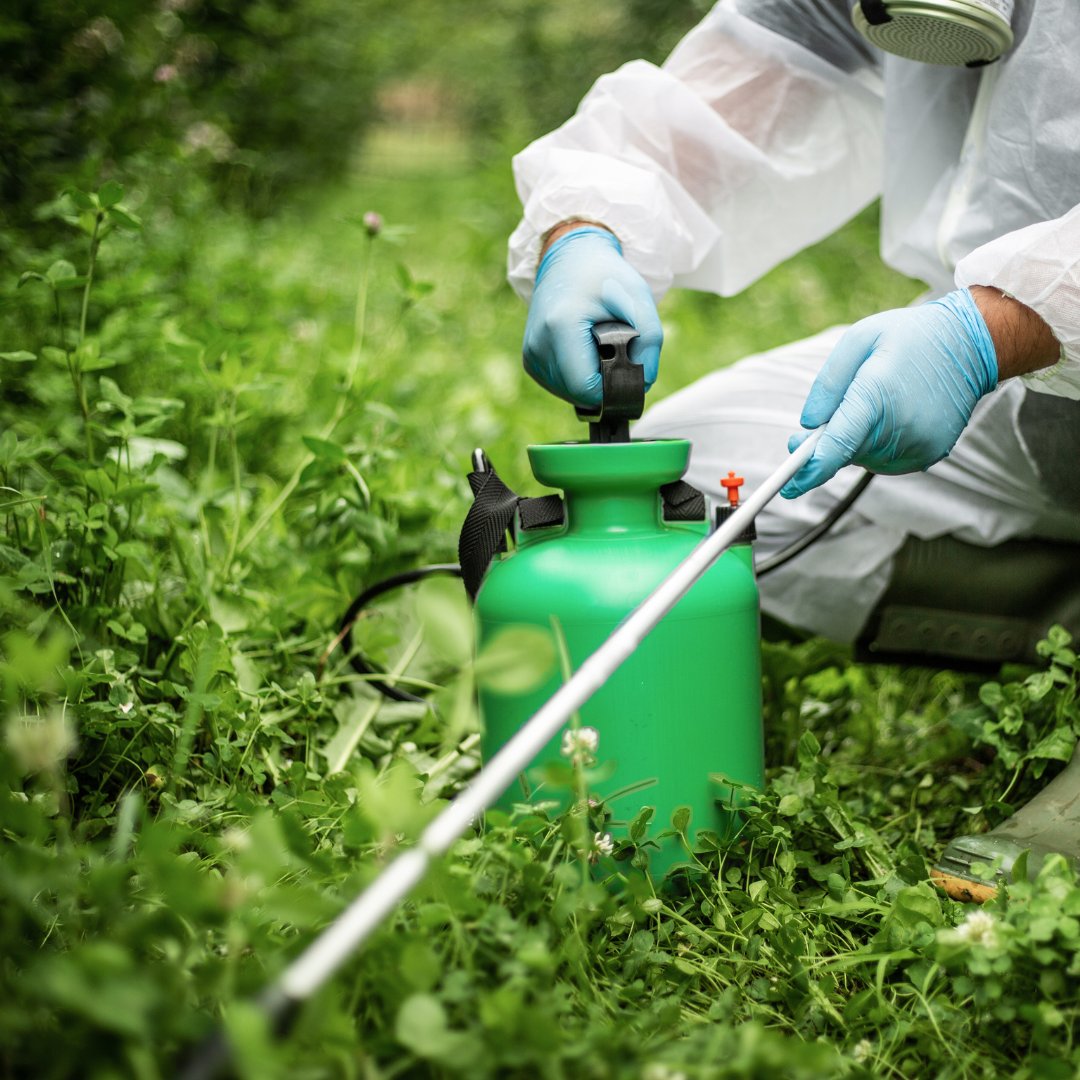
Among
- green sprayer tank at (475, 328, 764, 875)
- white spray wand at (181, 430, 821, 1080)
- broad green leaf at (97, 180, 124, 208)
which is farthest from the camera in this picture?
broad green leaf at (97, 180, 124, 208)

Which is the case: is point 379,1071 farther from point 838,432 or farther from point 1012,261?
point 1012,261

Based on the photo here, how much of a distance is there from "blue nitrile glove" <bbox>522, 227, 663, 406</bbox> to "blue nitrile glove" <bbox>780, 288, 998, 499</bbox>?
0.18m

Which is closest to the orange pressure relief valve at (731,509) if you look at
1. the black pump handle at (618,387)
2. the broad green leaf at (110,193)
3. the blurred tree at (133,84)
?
the black pump handle at (618,387)

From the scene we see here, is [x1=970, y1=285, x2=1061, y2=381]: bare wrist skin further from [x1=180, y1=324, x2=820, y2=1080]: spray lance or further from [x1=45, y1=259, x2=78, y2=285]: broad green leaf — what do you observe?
[x1=45, y1=259, x2=78, y2=285]: broad green leaf

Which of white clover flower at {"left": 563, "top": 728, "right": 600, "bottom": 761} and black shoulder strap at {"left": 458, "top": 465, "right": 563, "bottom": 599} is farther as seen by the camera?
black shoulder strap at {"left": 458, "top": 465, "right": 563, "bottom": 599}

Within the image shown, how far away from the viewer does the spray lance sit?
1.55 ft

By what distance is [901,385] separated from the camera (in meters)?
0.94

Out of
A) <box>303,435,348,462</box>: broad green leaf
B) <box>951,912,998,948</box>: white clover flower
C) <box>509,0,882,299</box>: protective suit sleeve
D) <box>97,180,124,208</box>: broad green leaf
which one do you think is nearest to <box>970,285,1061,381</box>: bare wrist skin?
<box>509,0,882,299</box>: protective suit sleeve

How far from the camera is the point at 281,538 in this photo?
4.70 ft

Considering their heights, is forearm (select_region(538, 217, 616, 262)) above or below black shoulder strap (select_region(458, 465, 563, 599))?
above

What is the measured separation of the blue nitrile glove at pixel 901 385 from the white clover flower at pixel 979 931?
0.38 m

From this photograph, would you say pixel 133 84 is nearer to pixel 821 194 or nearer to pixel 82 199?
pixel 82 199

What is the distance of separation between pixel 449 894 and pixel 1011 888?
1.32ft

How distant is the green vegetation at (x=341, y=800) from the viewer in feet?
1.81
